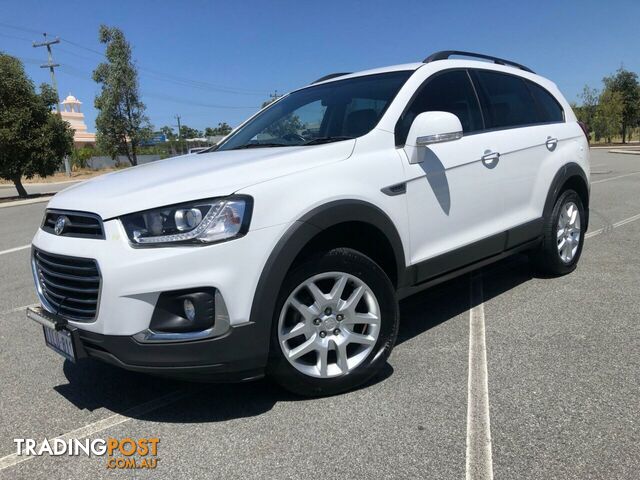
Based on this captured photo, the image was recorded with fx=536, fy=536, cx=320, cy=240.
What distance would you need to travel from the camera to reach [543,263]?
486 cm

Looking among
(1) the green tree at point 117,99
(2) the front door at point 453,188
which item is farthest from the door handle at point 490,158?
(1) the green tree at point 117,99

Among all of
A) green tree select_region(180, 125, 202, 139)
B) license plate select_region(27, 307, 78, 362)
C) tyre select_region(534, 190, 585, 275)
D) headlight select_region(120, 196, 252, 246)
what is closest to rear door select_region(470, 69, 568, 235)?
tyre select_region(534, 190, 585, 275)

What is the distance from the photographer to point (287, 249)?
263cm

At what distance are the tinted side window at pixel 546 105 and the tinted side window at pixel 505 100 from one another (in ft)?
0.34

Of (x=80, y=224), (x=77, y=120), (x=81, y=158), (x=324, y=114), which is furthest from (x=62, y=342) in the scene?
(x=77, y=120)

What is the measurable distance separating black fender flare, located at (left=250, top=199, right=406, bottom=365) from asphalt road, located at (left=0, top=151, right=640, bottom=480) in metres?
0.49

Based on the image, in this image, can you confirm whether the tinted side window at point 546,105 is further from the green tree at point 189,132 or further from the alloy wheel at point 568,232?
the green tree at point 189,132

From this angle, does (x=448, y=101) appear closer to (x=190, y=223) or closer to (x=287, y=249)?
(x=287, y=249)

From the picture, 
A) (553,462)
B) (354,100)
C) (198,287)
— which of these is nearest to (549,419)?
(553,462)

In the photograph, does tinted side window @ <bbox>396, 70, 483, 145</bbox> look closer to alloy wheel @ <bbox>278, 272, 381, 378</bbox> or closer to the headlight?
alloy wheel @ <bbox>278, 272, 381, 378</bbox>

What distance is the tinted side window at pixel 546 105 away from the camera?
477 centimetres

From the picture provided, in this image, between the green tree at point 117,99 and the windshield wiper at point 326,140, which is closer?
the windshield wiper at point 326,140

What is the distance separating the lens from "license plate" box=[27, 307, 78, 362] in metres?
2.63

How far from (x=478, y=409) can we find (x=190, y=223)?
172cm
